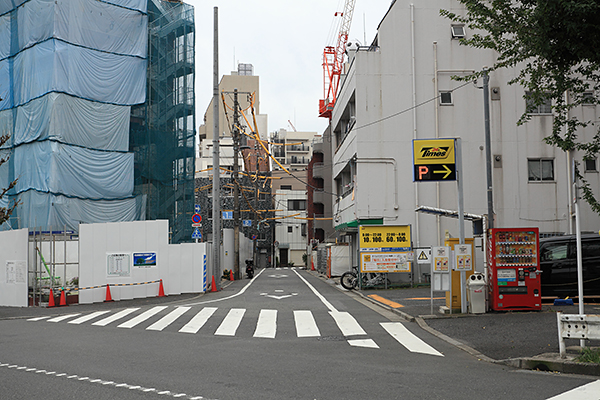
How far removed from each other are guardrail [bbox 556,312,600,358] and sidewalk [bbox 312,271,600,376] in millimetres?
321

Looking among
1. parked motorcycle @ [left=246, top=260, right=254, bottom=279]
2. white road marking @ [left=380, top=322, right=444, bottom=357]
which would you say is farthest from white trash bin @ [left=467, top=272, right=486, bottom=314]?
parked motorcycle @ [left=246, top=260, right=254, bottom=279]

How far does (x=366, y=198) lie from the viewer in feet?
87.0

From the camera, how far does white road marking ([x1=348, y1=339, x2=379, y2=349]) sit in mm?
10242

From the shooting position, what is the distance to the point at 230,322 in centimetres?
1402

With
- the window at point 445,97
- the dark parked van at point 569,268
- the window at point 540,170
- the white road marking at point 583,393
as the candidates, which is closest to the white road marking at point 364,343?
the white road marking at point 583,393

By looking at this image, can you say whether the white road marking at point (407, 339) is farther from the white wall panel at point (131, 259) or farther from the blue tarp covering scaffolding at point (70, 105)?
the blue tarp covering scaffolding at point (70, 105)

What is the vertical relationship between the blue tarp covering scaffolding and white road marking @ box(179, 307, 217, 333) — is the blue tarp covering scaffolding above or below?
above

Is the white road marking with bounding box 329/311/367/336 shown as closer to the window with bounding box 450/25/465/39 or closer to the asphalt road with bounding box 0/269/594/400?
the asphalt road with bounding box 0/269/594/400

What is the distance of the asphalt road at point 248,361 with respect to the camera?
6730 millimetres

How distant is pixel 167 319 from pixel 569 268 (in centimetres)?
1141

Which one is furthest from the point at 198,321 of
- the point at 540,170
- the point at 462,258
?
the point at 540,170

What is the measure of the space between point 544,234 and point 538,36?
63.6 feet

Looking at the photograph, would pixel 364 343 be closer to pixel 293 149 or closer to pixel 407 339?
pixel 407 339

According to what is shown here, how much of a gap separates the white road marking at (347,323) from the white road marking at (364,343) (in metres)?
0.87
